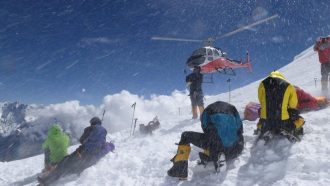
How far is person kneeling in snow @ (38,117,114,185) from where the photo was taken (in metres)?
9.96

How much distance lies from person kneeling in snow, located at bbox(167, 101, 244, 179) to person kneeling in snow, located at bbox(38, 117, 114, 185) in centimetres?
374

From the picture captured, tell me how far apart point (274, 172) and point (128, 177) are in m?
3.75

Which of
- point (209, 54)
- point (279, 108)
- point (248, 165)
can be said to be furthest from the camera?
point (209, 54)

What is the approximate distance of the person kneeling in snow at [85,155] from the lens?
996 cm

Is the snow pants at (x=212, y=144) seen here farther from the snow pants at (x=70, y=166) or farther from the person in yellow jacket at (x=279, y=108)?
the snow pants at (x=70, y=166)

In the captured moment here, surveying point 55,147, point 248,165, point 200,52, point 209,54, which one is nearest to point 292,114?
point 248,165

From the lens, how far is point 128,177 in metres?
8.77

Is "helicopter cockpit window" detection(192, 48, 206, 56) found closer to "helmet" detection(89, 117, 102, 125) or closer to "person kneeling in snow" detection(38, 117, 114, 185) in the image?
"helmet" detection(89, 117, 102, 125)

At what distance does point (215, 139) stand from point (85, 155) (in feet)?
15.4

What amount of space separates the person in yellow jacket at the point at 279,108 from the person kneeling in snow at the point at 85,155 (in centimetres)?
530

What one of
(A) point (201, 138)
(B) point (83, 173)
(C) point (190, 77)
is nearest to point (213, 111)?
(A) point (201, 138)

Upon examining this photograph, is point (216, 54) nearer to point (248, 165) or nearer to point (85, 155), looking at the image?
point (85, 155)

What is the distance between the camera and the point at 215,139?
749 centimetres

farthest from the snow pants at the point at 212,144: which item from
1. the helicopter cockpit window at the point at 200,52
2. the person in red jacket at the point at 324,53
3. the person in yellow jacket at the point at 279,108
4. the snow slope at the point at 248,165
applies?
A: the helicopter cockpit window at the point at 200,52
